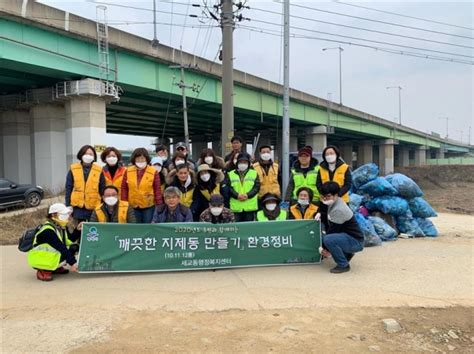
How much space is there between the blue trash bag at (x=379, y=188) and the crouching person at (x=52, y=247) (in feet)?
20.5

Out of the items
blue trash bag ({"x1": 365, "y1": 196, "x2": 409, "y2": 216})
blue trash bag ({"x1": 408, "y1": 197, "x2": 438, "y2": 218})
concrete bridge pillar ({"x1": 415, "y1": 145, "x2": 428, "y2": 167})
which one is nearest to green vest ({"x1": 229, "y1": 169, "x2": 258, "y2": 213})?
blue trash bag ({"x1": 365, "y1": 196, "x2": 409, "y2": 216})

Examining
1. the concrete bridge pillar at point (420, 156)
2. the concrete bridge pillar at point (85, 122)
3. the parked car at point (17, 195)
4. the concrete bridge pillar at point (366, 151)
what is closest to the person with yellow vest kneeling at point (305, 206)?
the parked car at point (17, 195)

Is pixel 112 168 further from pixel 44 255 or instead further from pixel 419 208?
pixel 419 208

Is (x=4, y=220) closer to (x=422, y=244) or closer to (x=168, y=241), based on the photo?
(x=168, y=241)

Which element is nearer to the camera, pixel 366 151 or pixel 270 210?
pixel 270 210

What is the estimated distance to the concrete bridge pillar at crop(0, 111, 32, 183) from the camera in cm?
2277

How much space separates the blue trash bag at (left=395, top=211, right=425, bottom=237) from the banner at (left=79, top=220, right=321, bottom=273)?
3.60m

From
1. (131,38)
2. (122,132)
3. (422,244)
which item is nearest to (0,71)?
(131,38)

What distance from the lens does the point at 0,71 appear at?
56.0ft

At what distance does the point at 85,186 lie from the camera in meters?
6.17

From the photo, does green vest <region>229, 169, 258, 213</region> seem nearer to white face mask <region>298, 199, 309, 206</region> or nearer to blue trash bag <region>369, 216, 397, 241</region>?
white face mask <region>298, 199, 309, 206</region>

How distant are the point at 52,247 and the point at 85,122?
549 inches

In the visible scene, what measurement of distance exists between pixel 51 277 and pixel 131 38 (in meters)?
15.5

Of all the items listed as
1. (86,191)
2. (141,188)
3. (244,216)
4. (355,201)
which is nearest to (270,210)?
(244,216)
